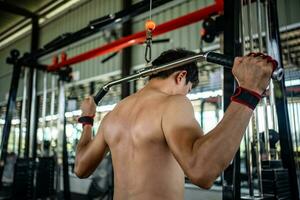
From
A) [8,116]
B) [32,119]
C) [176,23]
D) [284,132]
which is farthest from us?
[32,119]

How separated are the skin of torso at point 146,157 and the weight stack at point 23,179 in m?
2.95

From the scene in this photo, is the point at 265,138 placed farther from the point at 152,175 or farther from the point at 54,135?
the point at 54,135

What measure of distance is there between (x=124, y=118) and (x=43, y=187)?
9.97 feet

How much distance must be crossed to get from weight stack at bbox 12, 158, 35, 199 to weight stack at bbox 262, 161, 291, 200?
3.32m

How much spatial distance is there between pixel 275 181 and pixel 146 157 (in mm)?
775

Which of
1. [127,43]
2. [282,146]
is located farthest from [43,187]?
[282,146]

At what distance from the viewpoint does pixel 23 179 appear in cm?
406

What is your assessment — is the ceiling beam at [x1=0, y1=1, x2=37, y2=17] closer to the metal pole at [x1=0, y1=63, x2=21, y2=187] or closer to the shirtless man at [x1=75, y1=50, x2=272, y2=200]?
the metal pole at [x1=0, y1=63, x2=21, y2=187]

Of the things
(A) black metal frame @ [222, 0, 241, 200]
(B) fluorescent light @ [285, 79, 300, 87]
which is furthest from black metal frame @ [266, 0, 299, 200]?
(B) fluorescent light @ [285, 79, 300, 87]

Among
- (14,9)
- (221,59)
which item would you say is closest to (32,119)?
(221,59)

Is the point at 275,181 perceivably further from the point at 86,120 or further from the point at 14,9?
the point at 14,9

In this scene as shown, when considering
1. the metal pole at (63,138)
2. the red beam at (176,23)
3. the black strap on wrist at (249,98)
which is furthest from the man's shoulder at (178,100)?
the metal pole at (63,138)

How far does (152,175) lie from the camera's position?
1383 millimetres

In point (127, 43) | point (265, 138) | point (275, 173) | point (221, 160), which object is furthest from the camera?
point (127, 43)
